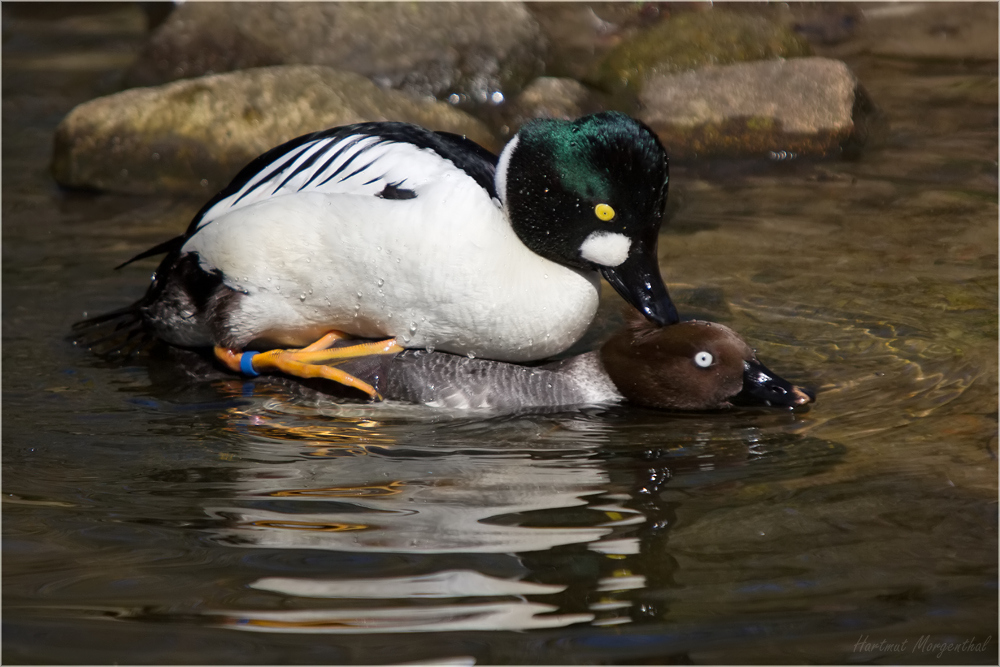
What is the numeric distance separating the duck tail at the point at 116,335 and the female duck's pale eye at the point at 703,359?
268 centimetres

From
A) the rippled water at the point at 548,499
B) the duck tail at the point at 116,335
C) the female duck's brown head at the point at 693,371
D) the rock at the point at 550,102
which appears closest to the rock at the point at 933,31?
the rock at the point at 550,102

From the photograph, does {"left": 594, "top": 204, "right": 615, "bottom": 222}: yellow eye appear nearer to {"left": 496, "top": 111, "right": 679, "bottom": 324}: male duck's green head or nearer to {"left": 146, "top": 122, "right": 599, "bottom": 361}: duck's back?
{"left": 496, "top": 111, "right": 679, "bottom": 324}: male duck's green head

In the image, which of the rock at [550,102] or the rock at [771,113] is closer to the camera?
the rock at [771,113]

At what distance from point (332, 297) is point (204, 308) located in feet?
2.29

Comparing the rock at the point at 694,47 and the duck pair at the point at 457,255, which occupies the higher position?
the rock at the point at 694,47

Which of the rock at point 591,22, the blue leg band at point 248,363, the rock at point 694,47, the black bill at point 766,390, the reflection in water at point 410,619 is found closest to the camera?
the reflection in water at point 410,619

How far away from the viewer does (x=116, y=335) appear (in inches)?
222

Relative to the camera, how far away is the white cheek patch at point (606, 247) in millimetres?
4523

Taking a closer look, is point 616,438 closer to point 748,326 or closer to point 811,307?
point 748,326

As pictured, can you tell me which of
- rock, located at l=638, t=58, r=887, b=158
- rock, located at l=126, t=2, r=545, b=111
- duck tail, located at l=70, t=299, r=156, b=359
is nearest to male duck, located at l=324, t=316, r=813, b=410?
duck tail, located at l=70, t=299, r=156, b=359

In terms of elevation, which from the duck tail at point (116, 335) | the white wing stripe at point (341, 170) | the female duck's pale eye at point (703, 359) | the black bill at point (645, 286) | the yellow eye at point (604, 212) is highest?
the white wing stripe at point (341, 170)

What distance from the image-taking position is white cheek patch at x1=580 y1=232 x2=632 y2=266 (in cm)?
452

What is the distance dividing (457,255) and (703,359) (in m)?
1.10

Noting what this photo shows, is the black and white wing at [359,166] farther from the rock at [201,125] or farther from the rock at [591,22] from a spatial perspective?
the rock at [591,22]
